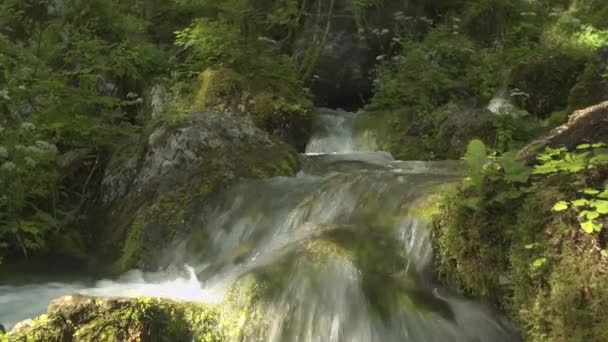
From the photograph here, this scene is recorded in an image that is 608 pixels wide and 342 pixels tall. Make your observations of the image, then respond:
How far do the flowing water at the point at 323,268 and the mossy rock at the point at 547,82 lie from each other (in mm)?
3963

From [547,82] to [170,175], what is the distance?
6.89m

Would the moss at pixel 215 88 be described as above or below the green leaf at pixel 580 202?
above

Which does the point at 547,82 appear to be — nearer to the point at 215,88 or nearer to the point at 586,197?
the point at 215,88

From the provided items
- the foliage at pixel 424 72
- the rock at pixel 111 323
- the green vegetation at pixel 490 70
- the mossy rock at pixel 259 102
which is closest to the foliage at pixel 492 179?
the rock at pixel 111 323

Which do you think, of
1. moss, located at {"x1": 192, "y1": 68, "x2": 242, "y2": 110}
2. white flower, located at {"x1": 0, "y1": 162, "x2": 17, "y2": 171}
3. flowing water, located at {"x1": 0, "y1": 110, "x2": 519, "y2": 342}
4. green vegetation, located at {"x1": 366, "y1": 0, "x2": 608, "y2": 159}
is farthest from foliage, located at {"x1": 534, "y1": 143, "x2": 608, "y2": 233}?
moss, located at {"x1": 192, "y1": 68, "x2": 242, "y2": 110}

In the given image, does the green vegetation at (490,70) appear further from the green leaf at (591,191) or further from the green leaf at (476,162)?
the green leaf at (591,191)

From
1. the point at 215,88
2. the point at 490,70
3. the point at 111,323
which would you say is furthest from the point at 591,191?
the point at 490,70

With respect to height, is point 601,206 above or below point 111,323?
above

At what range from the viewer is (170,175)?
6.52 m

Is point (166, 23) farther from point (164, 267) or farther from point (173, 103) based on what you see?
point (164, 267)

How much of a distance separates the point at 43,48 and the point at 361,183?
17.6 ft

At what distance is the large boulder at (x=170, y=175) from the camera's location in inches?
232

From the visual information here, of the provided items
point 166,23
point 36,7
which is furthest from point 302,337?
point 166,23

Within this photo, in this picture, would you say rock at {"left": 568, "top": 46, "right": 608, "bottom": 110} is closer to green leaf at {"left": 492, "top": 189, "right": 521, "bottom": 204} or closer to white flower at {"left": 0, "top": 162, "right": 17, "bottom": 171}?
green leaf at {"left": 492, "top": 189, "right": 521, "bottom": 204}
